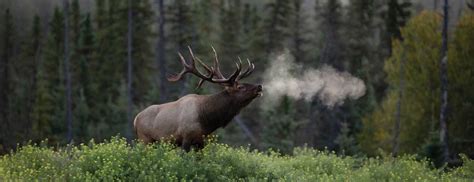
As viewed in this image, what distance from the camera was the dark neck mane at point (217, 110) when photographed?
1658cm

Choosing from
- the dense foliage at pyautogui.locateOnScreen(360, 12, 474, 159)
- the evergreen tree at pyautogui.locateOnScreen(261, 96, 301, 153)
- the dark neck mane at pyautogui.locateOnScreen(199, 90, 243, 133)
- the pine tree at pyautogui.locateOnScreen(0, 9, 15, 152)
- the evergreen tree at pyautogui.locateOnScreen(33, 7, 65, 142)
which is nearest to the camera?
the dark neck mane at pyautogui.locateOnScreen(199, 90, 243, 133)

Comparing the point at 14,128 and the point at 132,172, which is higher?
the point at 132,172

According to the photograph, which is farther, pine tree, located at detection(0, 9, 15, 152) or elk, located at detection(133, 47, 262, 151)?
pine tree, located at detection(0, 9, 15, 152)

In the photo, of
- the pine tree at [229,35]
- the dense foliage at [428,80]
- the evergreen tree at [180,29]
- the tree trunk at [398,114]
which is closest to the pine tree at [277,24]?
the pine tree at [229,35]

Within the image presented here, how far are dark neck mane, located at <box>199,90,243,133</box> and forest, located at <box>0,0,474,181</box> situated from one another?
1853 centimetres

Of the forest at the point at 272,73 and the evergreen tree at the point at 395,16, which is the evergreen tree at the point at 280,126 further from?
the evergreen tree at the point at 395,16

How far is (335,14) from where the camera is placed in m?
50.8

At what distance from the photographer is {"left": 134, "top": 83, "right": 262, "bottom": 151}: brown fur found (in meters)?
16.5

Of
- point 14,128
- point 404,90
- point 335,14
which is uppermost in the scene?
point 335,14

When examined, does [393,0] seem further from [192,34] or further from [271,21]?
[192,34]

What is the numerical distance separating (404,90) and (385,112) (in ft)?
15.0

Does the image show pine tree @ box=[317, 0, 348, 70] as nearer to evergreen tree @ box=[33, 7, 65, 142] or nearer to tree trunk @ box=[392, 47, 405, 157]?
tree trunk @ box=[392, 47, 405, 157]

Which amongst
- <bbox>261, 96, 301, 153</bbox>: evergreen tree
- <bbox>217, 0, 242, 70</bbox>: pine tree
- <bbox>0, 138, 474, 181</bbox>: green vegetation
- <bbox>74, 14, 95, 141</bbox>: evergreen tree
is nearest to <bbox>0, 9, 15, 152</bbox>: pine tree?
<bbox>74, 14, 95, 141</bbox>: evergreen tree

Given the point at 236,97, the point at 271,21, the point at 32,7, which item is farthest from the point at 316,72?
the point at 32,7
